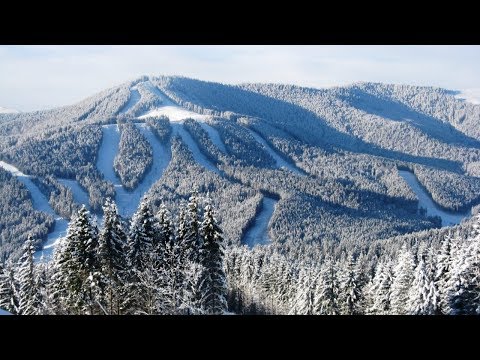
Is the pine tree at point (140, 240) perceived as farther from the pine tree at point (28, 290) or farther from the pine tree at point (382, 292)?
the pine tree at point (382, 292)

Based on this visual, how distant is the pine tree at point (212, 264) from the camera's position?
81.0ft

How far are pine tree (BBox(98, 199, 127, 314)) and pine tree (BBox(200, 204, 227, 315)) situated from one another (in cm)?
454

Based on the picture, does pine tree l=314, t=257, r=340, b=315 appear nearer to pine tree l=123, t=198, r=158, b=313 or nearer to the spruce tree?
the spruce tree

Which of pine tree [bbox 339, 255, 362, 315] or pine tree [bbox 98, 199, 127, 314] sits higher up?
pine tree [bbox 98, 199, 127, 314]

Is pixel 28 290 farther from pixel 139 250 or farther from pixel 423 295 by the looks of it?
pixel 423 295

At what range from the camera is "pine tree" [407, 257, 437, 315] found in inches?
793

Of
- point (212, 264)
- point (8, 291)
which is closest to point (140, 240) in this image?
point (212, 264)

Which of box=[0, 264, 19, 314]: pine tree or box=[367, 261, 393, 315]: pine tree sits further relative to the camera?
box=[367, 261, 393, 315]: pine tree

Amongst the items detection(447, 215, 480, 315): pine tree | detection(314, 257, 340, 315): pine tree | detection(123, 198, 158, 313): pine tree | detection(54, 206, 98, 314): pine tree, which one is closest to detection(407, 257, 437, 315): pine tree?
detection(447, 215, 480, 315): pine tree
